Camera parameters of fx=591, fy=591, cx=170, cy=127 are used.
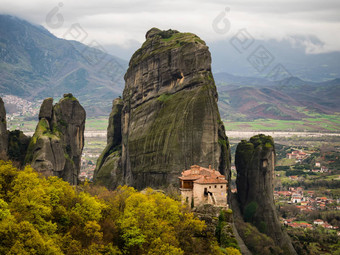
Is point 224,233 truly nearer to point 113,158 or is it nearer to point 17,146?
point 17,146

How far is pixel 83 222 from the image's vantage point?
74562 mm

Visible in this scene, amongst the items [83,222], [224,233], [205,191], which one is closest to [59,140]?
[205,191]

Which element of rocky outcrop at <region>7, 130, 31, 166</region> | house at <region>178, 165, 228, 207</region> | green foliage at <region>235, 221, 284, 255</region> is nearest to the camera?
house at <region>178, 165, 228, 207</region>

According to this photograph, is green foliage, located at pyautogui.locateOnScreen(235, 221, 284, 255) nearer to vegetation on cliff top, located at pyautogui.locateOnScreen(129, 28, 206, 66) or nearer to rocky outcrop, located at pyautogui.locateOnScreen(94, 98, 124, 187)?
rocky outcrop, located at pyautogui.locateOnScreen(94, 98, 124, 187)

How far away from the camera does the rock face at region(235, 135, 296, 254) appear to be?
143150 mm

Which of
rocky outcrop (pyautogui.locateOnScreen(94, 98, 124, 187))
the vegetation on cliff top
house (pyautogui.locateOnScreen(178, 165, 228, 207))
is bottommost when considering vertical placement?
house (pyautogui.locateOnScreen(178, 165, 228, 207))

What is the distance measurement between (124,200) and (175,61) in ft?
218

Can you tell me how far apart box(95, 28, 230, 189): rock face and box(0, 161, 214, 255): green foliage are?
4557 cm

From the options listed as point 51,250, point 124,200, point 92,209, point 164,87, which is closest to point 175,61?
point 164,87

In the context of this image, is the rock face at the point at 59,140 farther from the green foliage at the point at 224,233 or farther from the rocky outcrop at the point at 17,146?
the green foliage at the point at 224,233

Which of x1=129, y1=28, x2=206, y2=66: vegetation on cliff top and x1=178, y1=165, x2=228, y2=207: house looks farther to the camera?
x1=129, y1=28, x2=206, y2=66: vegetation on cliff top

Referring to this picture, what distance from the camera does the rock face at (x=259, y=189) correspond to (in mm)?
143150

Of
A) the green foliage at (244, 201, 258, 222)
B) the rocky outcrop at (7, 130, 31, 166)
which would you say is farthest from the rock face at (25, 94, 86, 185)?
→ the green foliage at (244, 201, 258, 222)

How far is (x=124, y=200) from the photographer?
87.1 m
